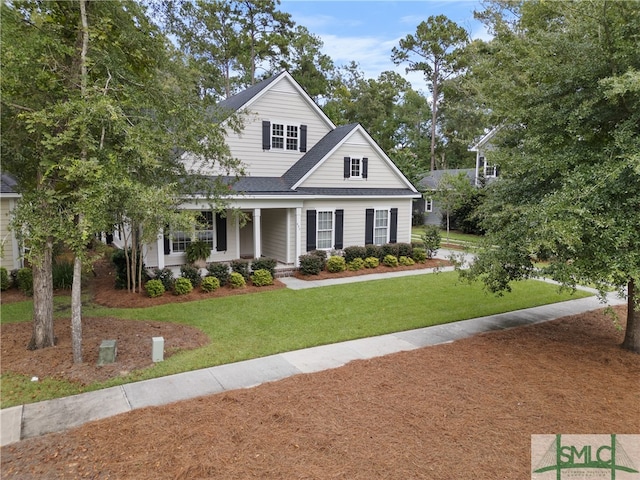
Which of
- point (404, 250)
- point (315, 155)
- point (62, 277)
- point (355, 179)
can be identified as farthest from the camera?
point (404, 250)

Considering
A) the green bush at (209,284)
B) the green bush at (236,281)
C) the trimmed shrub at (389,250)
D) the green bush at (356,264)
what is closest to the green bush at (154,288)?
the green bush at (209,284)

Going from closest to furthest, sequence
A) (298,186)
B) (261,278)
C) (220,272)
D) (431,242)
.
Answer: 1. (220,272)
2. (261,278)
3. (298,186)
4. (431,242)

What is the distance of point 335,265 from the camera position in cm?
A: 1515

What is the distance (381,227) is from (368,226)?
0.74 metres

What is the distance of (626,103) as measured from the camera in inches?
254

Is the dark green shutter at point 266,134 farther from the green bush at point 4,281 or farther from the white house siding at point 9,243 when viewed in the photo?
the green bush at point 4,281

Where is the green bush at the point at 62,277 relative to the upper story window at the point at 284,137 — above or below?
below

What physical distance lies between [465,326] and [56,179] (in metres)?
8.86

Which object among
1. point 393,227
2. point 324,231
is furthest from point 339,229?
point 393,227

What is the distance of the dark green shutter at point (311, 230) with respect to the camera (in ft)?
51.9

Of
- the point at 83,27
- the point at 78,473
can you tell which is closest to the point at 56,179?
the point at 83,27

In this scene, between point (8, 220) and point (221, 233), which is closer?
point (8, 220)

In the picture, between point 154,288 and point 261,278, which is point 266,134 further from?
point 154,288

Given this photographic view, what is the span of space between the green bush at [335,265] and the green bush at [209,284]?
182 inches
